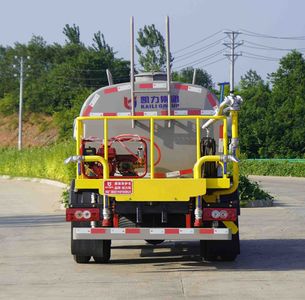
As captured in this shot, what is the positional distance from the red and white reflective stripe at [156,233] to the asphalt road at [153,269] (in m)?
0.49

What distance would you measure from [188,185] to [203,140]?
0.96m

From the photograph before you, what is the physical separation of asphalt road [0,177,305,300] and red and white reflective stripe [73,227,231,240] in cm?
49

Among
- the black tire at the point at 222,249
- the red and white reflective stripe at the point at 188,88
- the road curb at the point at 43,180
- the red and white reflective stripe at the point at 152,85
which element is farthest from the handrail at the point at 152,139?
the road curb at the point at 43,180

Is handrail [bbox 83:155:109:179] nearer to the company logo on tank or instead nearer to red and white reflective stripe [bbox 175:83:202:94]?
the company logo on tank

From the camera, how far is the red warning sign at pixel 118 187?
11.4m

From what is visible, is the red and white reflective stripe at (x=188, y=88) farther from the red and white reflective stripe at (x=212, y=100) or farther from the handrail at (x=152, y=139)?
the handrail at (x=152, y=139)

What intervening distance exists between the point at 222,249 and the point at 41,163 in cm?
2878

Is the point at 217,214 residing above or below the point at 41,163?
below

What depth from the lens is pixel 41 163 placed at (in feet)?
133

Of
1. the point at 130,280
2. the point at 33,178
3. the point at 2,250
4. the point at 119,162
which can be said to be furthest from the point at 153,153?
the point at 33,178

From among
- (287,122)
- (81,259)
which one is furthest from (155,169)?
(287,122)

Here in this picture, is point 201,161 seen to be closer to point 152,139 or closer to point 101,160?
point 152,139

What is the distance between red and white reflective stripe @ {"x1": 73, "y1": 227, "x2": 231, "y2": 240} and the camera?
1131 cm

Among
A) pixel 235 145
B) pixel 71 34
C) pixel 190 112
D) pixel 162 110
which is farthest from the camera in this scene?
pixel 71 34
